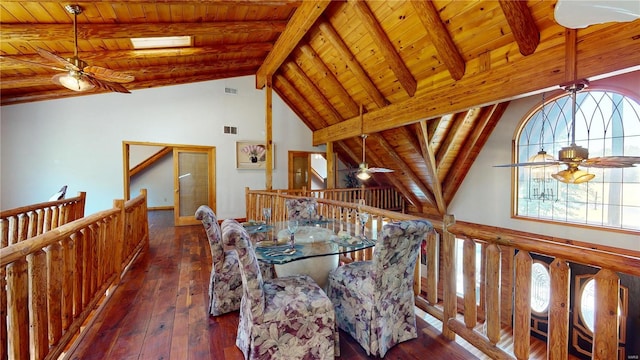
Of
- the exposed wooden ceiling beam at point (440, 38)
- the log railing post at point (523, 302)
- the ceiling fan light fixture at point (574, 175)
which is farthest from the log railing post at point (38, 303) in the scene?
the ceiling fan light fixture at point (574, 175)

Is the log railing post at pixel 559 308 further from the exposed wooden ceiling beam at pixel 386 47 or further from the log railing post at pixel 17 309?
the exposed wooden ceiling beam at pixel 386 47

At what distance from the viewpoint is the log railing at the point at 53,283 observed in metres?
1.30

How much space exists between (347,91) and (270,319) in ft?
15.9

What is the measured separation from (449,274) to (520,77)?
7.77 feet

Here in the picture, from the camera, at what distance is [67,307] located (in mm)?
1860

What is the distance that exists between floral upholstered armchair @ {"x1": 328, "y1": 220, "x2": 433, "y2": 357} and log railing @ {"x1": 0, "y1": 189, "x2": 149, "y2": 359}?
1868mm

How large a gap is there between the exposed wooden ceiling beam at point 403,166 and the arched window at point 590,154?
1.89 m

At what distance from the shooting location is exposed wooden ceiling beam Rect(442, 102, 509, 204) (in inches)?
206

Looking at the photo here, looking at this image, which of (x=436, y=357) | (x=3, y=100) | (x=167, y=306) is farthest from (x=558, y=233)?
(x=3, y=100)

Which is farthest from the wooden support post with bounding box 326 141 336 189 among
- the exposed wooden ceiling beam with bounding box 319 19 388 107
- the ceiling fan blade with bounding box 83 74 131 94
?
the ceiling fan blade with bounding box 83 74 131 94

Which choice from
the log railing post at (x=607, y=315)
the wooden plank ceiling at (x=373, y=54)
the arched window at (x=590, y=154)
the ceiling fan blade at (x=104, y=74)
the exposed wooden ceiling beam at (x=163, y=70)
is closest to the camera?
the log railing post at (x=607, y=315)

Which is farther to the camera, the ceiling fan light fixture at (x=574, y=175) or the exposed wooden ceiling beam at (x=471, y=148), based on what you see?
the exposed wooden ceiling beam at (x=471, y=148)

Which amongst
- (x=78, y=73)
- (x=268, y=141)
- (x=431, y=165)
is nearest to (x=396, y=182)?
(x=431, y=165)

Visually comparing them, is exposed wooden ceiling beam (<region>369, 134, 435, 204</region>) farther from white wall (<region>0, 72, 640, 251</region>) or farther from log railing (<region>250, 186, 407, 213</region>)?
log railing (<region>250, 186, 407, 213</region>)
